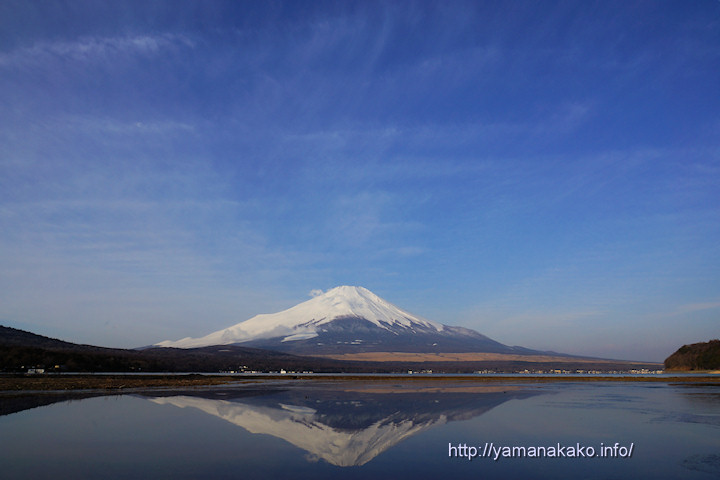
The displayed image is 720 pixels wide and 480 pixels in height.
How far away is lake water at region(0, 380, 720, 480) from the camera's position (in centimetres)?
1519

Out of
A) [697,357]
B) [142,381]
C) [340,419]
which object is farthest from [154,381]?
[697,357]

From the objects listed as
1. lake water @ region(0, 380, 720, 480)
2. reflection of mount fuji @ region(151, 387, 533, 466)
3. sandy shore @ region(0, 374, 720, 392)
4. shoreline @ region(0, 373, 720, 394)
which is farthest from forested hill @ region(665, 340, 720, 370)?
reflection of mount fuji @ region(151, 387, 533, 466)

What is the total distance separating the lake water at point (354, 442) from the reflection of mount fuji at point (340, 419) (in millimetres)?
76

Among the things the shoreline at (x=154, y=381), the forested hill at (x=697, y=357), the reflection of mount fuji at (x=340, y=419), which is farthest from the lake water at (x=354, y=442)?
the forested hill at (x=697, y=357)

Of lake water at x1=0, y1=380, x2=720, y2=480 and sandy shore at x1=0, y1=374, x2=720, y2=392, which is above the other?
lake water at x1=0, y1=380, x2=720, y2=480

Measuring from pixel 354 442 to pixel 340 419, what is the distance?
735 cm

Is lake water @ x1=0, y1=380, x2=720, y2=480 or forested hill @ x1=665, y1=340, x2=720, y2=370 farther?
forested hill @ x1=665, y1=340, x2=720, y2=370

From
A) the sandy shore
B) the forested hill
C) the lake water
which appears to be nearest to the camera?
the lake water

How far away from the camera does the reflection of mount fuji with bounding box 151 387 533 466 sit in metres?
19.0

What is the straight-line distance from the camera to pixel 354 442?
65.6 feet

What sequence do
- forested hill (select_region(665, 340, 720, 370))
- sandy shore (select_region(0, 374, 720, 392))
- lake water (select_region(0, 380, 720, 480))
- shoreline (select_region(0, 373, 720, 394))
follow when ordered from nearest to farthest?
lake water (select_region(0, 380, 720, 480)), shoreline (select_region(0, 373, 720, 394)), sandy shore (select_region(0, 374, 720, 392)), forested hill (select_region(665, 340, 720, 370))

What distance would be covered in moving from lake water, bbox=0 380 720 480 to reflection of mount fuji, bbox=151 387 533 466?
76mm

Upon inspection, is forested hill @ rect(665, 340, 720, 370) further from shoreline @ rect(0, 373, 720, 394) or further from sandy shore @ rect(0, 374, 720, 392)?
sandy shore @ rect(0, 374, 720, 392)

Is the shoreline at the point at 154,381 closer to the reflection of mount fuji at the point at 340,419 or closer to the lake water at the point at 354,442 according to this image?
the reflection of mount fuji at the point at 340,419
